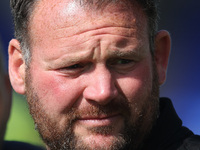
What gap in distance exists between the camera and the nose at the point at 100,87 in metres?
2.23

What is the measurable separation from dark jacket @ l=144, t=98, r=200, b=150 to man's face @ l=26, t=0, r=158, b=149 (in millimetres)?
104

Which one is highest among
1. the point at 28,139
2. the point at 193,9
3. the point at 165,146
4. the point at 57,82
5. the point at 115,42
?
the point at 193,9

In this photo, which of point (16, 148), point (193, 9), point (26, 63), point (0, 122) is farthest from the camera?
point (193, 9)

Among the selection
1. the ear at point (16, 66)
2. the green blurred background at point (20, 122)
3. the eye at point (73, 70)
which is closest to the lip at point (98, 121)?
the eye at point (73, 70)

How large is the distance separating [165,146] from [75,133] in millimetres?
639

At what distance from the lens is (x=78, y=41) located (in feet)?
7.74

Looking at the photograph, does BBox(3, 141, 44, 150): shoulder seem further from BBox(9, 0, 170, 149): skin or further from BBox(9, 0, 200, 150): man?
BBox(9, 0, 170, 149): skin

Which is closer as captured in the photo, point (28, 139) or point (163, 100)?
point (163, 100)

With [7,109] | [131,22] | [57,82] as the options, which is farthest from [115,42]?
[7,109]

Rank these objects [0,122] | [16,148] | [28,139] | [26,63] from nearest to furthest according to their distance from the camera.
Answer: [26,63] < [0,122] < [16,148] < [28,139]

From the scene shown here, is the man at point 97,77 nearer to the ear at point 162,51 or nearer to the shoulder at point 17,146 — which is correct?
the ear at point 162,51

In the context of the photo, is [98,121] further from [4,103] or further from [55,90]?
[4,103]

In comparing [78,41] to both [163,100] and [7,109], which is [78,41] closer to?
[163,100]

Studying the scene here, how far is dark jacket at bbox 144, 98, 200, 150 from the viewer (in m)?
2.40
